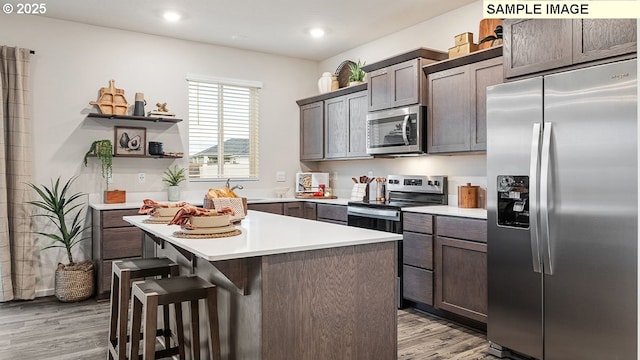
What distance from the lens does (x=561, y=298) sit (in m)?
2.48

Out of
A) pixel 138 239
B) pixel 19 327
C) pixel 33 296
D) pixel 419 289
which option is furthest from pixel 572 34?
pixel 33 296

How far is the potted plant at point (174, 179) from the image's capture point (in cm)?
484

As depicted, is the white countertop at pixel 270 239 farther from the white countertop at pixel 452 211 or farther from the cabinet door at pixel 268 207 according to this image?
the cabinet door at pixel 268 207

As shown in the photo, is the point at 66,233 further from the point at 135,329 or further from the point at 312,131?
the point at 312,131

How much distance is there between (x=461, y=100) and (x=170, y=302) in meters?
2.65

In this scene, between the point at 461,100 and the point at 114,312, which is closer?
the point at 114,312

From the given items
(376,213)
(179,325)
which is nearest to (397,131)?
(376,213)

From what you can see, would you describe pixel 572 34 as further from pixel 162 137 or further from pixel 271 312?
pixel 162 137

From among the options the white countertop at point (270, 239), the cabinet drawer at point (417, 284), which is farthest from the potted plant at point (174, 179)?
the cabinet drawer at point (417, 284)

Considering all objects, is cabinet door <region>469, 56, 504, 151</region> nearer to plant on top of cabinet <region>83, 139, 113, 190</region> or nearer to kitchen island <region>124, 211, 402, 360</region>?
kitchen island <region>124, 211, 402, 360</region>

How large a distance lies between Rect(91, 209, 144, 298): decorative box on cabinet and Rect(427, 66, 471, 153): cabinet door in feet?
8.86

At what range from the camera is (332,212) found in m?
4.71

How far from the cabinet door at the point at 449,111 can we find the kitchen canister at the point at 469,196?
14.6 inches

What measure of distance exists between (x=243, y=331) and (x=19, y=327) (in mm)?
2459
